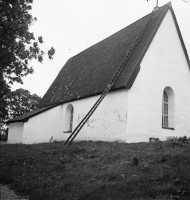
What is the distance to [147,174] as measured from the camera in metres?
8.20

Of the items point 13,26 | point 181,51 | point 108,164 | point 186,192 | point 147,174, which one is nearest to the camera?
point 186,192

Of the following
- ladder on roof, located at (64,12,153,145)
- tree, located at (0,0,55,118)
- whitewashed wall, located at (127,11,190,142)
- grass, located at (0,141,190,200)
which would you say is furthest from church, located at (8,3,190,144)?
tree, located at (0,0,55,118)

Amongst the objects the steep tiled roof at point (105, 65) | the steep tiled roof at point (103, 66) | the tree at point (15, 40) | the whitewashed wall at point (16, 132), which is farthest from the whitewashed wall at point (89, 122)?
the tree at point (15, 40)

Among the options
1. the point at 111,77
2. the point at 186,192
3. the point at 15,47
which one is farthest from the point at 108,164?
the point at 111,77

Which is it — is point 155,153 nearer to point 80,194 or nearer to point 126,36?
point 80,194

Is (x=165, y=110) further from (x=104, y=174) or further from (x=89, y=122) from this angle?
(x=104, y=174)

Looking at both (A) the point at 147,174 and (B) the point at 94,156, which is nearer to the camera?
(A) the point at 147,174

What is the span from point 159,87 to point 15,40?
36.7 feet

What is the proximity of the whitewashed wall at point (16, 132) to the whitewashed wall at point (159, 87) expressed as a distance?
10.6m

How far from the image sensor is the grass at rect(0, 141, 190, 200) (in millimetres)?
7172

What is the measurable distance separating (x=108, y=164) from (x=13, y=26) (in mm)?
6396

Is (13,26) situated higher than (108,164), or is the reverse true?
(13,26)

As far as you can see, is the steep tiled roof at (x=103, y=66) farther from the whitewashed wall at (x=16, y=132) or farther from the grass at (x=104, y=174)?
the grass at (x=104, y=174)

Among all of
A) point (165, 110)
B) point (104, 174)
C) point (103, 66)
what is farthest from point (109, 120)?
point (104, 174)
